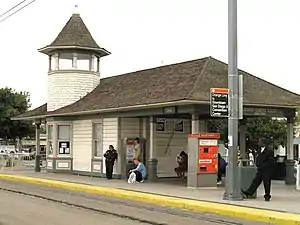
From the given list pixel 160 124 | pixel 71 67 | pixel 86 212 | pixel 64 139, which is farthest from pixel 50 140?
pixel 86 212

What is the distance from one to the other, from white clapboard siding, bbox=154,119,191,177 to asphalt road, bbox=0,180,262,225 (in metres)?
7.70

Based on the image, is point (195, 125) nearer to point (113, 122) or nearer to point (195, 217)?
point (113, 122)

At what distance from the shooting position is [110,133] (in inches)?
1031

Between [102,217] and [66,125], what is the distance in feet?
54.8

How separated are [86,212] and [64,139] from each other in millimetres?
15683

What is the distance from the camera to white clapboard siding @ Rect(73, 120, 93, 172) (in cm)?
2792

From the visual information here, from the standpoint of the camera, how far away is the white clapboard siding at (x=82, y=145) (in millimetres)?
27922

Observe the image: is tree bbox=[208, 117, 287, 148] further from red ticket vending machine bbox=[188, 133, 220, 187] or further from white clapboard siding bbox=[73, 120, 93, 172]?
red ticket vending machine bbox=[188, 133, 220, 187]

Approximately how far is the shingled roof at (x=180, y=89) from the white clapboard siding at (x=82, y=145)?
3.33 ft

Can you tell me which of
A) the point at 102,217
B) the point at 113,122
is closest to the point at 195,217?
the point at 102,217

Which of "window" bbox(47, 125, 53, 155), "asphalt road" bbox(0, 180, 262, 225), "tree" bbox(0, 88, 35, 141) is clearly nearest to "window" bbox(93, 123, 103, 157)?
"window" bbox(47, 125, 53, 155)

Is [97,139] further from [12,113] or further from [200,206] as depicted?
[12,113]

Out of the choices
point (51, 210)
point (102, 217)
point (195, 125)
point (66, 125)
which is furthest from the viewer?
point (66, 125)

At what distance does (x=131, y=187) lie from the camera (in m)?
21.0
